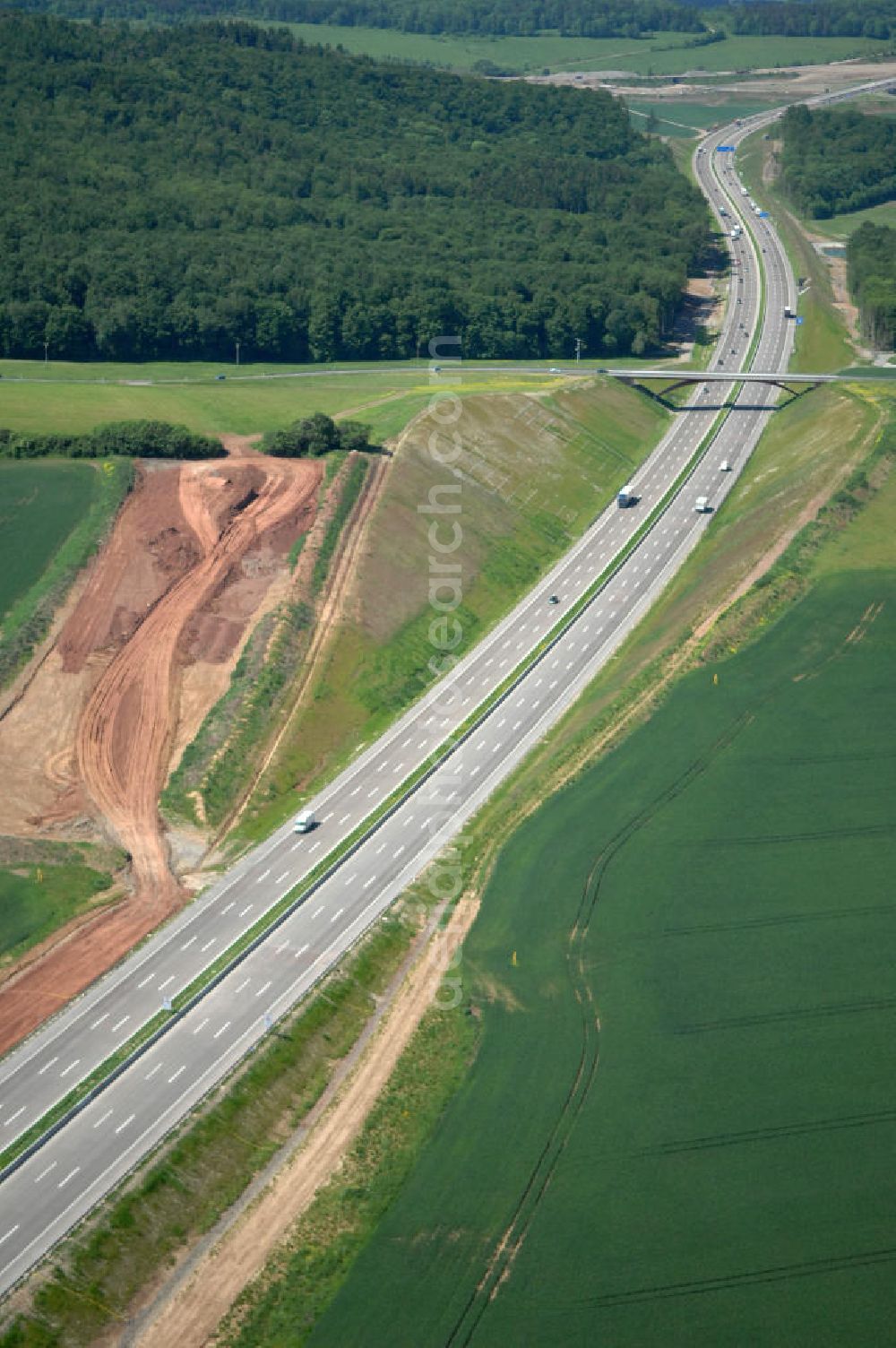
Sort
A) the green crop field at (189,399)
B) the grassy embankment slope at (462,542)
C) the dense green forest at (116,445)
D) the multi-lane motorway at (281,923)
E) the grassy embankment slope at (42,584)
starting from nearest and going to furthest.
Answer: the multi-lane motorway at (281,923), the grassy embankment slope at (42,584), the grassy embankment slope at (462,542), the dense green forest at (116,445), the green crop field at (189,399)

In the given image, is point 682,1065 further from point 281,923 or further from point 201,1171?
point 281,923

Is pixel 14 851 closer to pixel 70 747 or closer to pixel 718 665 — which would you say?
pixel 70 747

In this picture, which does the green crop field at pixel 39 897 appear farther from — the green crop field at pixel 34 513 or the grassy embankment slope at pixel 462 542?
the green crop field at pixel 34 513

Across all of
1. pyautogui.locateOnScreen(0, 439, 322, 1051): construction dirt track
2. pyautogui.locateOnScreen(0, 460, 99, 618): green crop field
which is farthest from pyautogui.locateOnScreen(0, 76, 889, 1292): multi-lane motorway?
pyautogui.locateOnScreen(0, 460, 99, 618): green crop field

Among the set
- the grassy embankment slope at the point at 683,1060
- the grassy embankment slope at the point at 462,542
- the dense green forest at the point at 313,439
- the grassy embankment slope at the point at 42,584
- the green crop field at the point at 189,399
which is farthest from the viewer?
the green crop field at the point at 189,399

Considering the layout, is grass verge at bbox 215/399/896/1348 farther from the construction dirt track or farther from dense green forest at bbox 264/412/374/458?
dense green forest at bbox 264/412/374/458

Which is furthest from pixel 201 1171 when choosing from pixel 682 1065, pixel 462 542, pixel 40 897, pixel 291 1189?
pixel 462 542

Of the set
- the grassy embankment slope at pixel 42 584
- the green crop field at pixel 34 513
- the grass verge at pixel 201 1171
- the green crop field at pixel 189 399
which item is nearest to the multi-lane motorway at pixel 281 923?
the grass verge at pixel 201 1171
